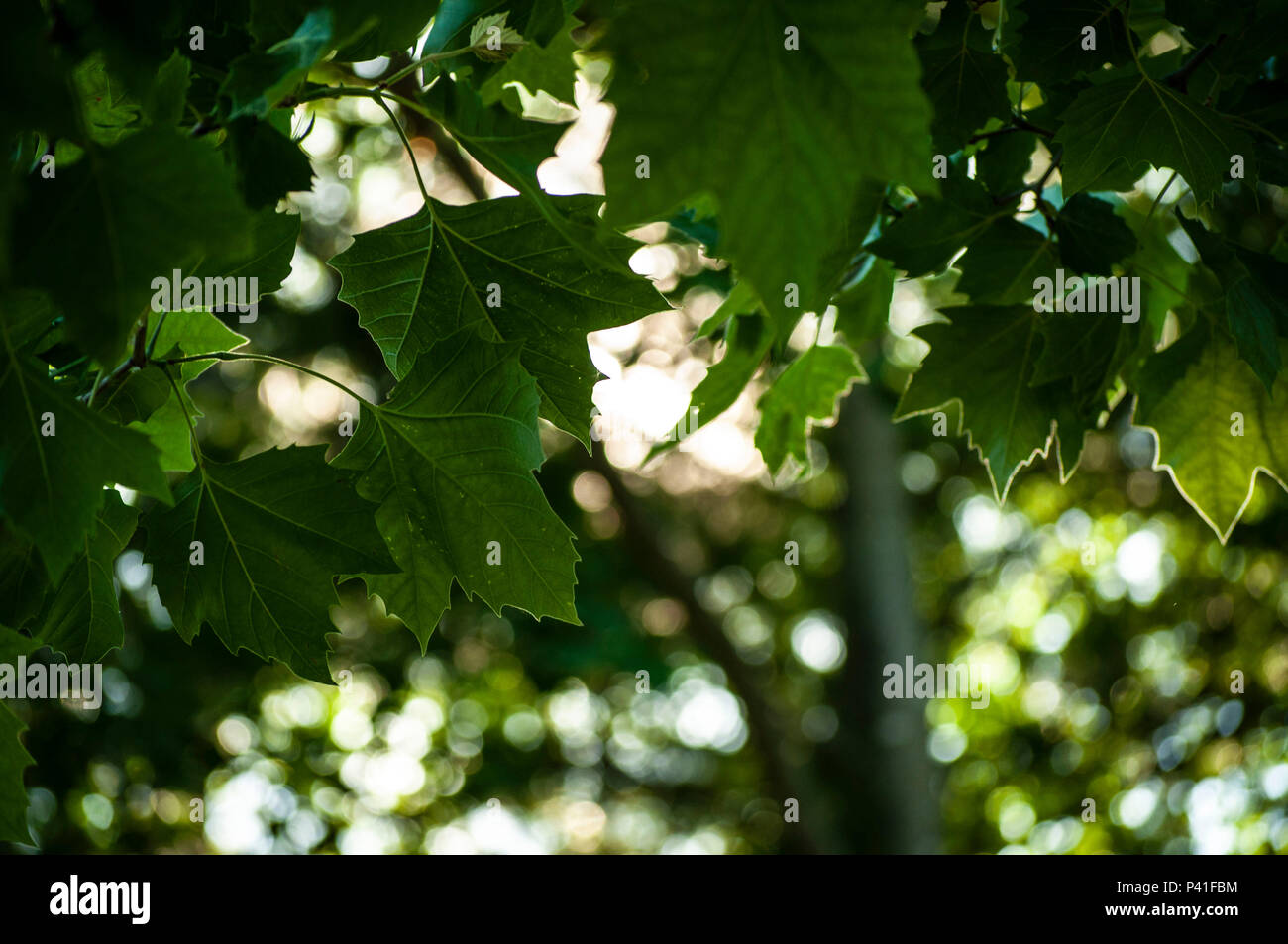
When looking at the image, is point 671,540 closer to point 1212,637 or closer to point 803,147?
point 1212,637

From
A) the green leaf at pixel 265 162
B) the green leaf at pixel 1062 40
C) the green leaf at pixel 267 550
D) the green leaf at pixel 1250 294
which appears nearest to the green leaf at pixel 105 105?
the green leaf at pixel 265 162

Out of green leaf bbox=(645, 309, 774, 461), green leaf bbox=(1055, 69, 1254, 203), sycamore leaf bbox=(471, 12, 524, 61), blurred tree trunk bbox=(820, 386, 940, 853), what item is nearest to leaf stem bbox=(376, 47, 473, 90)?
sycamore leaf bbox=(471, 12, 524, 61)

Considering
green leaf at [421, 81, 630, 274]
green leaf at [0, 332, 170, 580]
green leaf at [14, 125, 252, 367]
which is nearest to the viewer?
green leaf at [14, 125, 252, 367]

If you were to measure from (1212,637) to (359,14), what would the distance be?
22.6ft

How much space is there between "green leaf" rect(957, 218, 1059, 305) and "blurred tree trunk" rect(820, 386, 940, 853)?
3.61m

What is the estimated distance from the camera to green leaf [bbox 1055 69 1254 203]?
82cm

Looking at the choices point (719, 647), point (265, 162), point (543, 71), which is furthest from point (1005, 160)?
point (719, 647)

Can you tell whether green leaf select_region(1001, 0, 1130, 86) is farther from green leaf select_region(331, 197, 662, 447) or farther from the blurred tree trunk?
the blurred tree trunk

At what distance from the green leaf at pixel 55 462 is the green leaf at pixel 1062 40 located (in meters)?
0.73

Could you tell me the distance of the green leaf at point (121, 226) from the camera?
0.48 m

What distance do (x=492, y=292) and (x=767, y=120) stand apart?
17.3 inches
